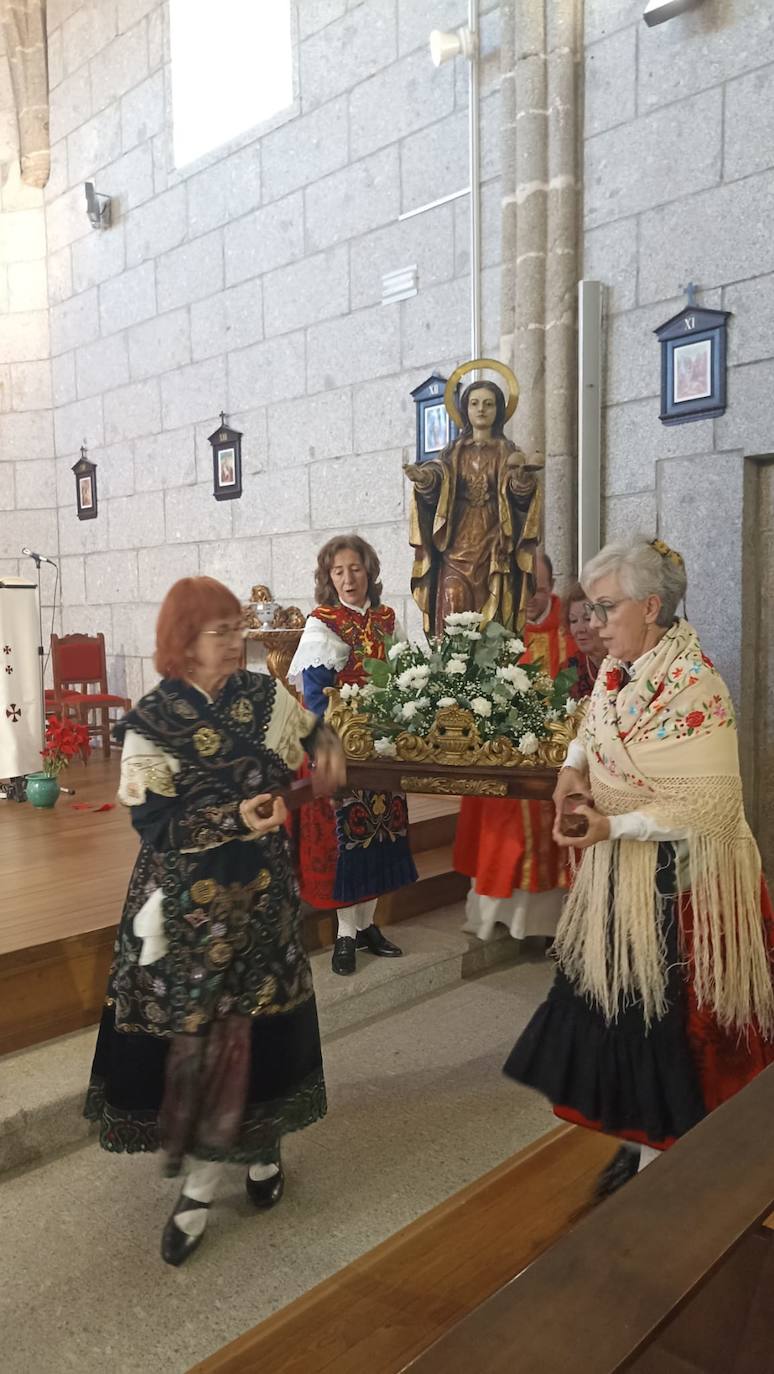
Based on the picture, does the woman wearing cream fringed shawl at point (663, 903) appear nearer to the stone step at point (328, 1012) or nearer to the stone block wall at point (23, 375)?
the stone step at point (328, 1012)

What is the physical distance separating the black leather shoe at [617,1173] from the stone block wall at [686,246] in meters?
2.75

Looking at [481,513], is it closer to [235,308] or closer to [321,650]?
[321,650]

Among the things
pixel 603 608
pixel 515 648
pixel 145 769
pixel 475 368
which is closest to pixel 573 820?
pixel 603 608

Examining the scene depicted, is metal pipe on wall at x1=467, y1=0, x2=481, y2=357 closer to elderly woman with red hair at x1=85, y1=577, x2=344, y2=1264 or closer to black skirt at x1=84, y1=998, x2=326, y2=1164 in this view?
elderly woman with red hair at x1=85, y1=577, x2=344, y2=1264

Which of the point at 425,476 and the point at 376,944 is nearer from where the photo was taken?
the point at 376,944

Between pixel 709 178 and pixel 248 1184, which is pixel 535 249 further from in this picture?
pixel 248 1184

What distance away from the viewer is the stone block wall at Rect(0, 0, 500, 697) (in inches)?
260

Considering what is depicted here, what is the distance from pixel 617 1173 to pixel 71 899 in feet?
7.74

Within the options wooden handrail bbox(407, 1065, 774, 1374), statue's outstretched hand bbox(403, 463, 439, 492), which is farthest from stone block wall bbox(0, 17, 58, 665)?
wooden handrail bbox(407, 1065, 774, 1374)

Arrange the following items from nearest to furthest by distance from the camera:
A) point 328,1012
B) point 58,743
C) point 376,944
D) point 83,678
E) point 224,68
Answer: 1. point 328,1012
2. point 376,944
3. point 58,743
4. point 224,68
5. point 83,678

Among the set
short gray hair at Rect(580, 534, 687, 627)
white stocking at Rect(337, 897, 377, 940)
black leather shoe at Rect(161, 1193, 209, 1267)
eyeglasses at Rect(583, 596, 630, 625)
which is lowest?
black leather shoe at Rect(161, 1193, 209, 1267)

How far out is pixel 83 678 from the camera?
8602mm

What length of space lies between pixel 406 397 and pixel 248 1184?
16.9 feet

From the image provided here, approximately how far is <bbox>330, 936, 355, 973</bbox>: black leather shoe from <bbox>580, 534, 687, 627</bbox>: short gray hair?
2.13 meters
